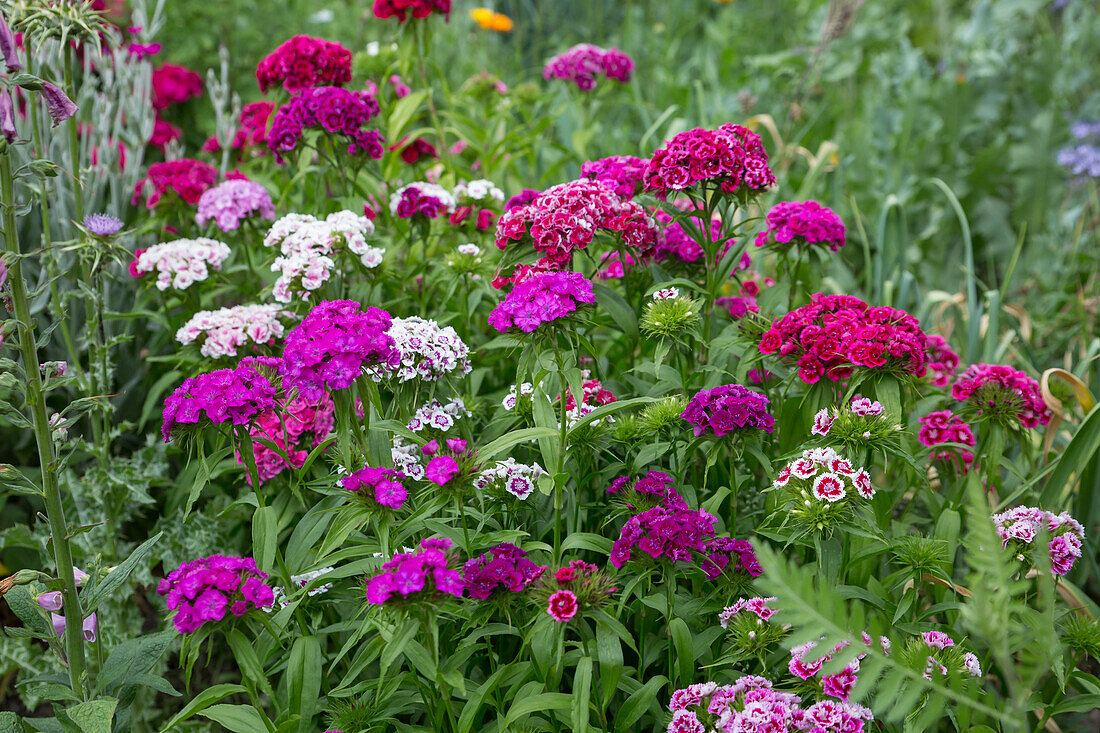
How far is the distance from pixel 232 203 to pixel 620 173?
1.25 meters

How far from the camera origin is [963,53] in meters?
6.00

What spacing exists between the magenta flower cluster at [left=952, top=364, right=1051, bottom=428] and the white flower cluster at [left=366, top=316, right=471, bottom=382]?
1.36 metres

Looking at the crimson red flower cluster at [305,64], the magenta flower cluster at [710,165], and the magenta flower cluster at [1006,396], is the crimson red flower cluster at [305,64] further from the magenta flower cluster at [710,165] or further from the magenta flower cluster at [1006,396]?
the magenta flower cluster at [1006,396]

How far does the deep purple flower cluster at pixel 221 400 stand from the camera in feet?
5.66

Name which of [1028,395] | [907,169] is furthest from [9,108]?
[907,169]

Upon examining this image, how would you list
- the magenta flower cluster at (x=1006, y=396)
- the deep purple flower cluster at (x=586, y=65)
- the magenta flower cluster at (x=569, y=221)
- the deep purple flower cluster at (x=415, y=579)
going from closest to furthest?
1. the deep purple flower cluster at (x=415, y=579)
2. the magenta flower cluster at (x=569, y=221)
3. the magenta flower cluster at (x=1006, y=396)
4. the deep purple flower cluster at (x=586, y=65)

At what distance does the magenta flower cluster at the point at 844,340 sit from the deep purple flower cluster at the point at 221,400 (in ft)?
3.83

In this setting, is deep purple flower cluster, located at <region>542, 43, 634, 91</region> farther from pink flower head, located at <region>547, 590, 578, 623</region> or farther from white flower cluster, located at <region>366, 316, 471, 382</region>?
pink flower head, located at <region>547, 590, 578, 623</region>

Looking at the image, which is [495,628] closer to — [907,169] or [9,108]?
[9,108]

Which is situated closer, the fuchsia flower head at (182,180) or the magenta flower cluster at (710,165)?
the magenta flower cluster at (710,165)

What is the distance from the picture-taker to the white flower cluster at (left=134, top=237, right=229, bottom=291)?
2510mm

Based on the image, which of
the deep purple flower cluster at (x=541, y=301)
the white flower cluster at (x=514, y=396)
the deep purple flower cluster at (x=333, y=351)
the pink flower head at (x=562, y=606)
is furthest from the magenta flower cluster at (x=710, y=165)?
the pink flower head at (x=562, y=606)

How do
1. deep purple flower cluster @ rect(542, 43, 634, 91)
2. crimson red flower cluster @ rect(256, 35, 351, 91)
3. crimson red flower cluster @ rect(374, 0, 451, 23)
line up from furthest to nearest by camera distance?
deep purple flower cluster @ rect(542, 43, 634, 91) → crimson red flower cluster @ rect(374, 0, 451, 23) → crimson red flower cluster @ rect(256, 35, 351, 91)

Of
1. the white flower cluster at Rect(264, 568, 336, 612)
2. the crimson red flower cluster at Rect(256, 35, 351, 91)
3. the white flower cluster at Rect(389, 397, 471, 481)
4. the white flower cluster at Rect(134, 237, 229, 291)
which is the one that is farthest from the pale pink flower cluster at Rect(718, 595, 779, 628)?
the crimson red flower cluster at Rect(256, 35, 351, 91)
